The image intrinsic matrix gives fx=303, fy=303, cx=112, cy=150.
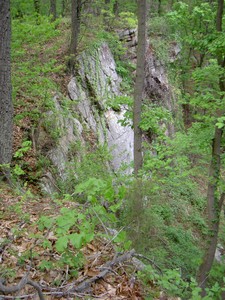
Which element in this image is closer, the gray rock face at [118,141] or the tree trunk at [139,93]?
the tree trunk at [139,93]

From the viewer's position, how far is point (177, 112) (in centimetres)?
1841

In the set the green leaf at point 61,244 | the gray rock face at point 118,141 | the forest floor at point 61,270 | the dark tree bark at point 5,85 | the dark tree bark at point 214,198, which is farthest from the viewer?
the gray rock face at point 118,141

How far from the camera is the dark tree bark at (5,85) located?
4.98m

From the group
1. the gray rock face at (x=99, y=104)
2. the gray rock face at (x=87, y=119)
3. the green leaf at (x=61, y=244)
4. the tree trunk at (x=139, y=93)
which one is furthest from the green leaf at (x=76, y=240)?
the gray rock face at (x=99, y=104)

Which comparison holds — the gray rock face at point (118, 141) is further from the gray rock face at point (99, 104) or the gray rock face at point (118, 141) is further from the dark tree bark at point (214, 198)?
the dark tree bark at point (214, 198)

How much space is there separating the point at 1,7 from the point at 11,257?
3.94 m

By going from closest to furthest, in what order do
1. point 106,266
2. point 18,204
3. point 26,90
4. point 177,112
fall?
1. point 106,266
2. point 18,204
3. point 26,90
4. point 177,112

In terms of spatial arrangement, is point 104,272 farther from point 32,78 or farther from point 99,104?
point 99,104

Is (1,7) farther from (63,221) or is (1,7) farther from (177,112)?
(177,112)

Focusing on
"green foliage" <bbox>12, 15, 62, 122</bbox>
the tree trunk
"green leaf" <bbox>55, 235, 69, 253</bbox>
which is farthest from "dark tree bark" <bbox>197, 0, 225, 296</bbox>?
"green leaf" <bbox>55, 235, 69, 253</bbox>

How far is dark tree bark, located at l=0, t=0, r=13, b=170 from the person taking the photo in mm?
4984

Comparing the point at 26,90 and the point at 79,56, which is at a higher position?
the point at 79,56

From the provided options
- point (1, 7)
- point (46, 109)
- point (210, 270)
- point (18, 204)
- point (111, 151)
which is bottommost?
point (210, 270)

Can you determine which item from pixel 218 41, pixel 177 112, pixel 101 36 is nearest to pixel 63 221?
pixel 218 41
